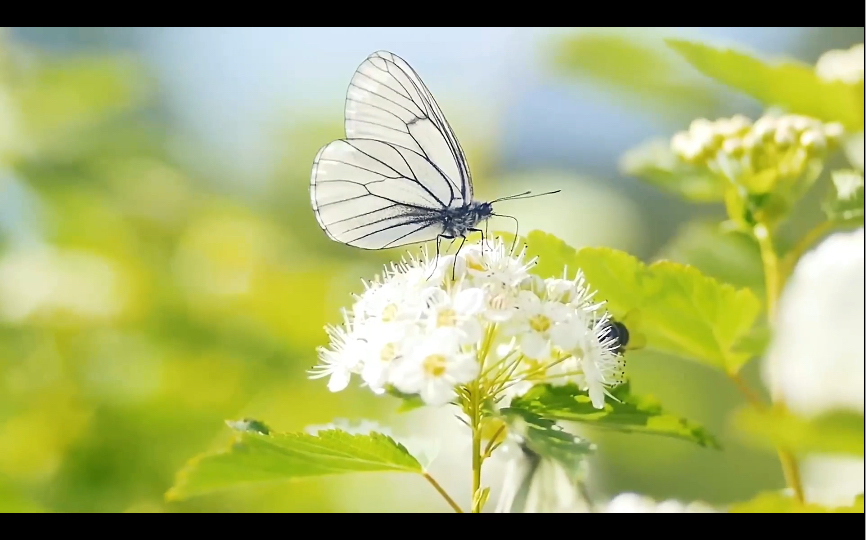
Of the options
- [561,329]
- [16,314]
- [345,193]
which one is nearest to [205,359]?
[16,314]

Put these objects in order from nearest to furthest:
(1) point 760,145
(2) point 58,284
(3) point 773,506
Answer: (3) point 773,506, (1) point 760,145, (2) point 58,284

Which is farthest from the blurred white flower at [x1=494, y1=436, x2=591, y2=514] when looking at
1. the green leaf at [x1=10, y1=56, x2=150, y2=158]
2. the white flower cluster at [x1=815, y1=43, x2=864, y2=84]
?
the green leaf at [x1=10, y1=56, x2=150, y2=158]

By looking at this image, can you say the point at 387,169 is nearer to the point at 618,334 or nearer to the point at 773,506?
the point at 618,334

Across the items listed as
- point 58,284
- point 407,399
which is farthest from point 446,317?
point 58,284

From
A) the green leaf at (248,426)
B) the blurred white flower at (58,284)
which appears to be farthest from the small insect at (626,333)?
the blurred white flower at (58,284)

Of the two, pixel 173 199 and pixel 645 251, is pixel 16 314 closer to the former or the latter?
pixel 173 199

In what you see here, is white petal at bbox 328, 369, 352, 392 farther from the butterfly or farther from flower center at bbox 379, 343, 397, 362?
the butterfly

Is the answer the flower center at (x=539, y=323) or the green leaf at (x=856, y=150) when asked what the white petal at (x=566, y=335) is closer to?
the flower center at (x=539, y=323)
